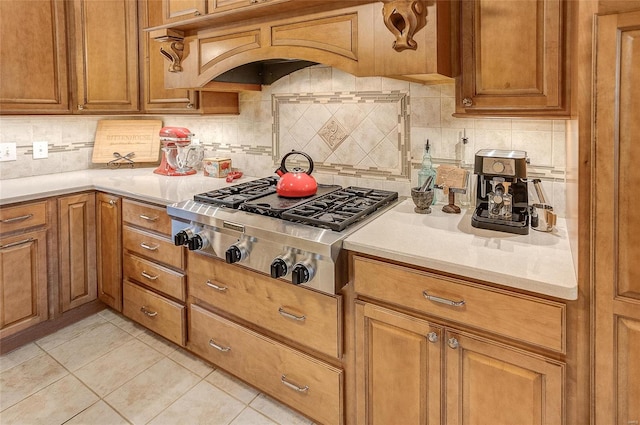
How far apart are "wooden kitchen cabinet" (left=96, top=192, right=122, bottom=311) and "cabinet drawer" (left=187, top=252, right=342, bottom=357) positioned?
28.1 inches

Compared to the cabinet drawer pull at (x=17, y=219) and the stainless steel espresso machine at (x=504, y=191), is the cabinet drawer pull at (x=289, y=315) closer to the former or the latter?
the stainless steel espresso machine at (x=504, y=191)

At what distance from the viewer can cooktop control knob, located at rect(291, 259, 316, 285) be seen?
4.99 feet

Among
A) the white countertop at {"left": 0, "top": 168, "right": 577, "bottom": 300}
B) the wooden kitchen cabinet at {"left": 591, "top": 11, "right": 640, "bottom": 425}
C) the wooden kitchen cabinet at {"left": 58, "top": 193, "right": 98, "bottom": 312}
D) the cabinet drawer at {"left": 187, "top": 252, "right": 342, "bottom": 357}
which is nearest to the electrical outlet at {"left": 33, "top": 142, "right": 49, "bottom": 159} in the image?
the wooden kitchen cabinet at {"left": 58, "top": 193, "right": 98, "bottom": 312}

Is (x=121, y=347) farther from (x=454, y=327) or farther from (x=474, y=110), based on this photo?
(x=474, y=110)

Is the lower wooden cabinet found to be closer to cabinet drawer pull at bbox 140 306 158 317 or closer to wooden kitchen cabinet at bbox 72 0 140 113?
cabinet drawer pull at bbox 140 306 158 317

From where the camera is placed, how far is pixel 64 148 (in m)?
2.98

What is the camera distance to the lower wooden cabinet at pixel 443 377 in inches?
48.6

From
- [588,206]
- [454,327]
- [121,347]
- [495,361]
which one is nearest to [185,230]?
[121,347]

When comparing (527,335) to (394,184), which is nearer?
(527,335)

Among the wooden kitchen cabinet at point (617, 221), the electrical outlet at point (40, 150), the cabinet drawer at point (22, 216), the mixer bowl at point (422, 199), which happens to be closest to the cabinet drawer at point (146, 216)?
the cabinet drawer at point (22, 216)

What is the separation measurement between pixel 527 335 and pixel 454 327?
216 mm

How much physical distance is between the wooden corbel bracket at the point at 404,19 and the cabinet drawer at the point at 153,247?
1427mm

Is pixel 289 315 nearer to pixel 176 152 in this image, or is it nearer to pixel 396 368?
pixel 396 368

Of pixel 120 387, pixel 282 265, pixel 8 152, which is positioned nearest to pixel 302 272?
pixel 282 265
